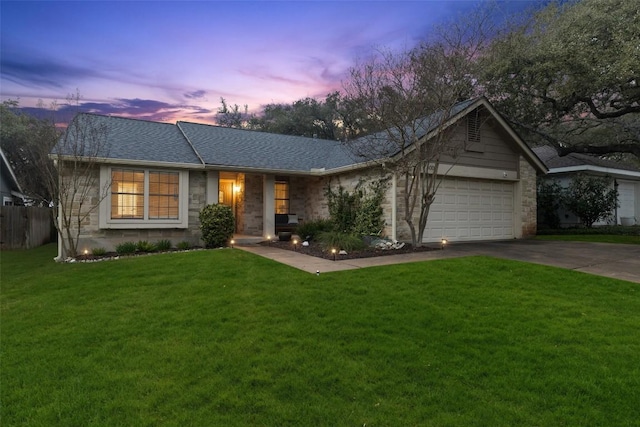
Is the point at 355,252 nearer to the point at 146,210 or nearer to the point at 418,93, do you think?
the point at 418,93

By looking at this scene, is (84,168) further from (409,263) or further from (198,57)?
(409,263)

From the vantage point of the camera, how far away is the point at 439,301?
5.25 meters

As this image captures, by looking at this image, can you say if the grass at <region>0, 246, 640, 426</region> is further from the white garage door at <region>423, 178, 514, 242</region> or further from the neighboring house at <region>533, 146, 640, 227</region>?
the neighboring house at <region>533, 146, 640, 227</region>

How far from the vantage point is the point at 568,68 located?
40.0 feet

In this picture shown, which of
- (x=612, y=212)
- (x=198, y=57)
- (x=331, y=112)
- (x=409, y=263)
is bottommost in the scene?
(x=409, y=263)

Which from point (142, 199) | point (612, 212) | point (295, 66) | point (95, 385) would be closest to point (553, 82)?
point (612, 212)

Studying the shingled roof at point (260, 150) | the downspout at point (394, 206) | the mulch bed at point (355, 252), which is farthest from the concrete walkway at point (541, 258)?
the shingled roof at point (260, 150)

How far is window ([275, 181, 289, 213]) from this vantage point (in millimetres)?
14633

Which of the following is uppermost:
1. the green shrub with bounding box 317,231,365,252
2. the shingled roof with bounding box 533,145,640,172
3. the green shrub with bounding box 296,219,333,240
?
the shingled roof with bounding box 533,145,640,172

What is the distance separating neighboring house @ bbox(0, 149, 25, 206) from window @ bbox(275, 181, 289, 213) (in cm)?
1425

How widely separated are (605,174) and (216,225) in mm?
19219

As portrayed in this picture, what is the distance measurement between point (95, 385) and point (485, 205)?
12.9 meters

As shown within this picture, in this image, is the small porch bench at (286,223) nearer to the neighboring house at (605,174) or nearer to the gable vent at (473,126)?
the gable vent at (473,126)

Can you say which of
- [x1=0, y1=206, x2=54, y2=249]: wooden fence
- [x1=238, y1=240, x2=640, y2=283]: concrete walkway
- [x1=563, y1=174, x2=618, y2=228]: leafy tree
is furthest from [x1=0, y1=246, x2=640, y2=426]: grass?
[x1=563, y1=174, x2=618, y2=228]: leafy tree
